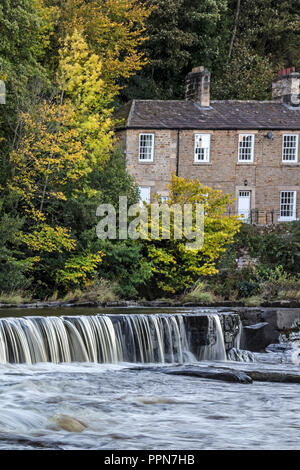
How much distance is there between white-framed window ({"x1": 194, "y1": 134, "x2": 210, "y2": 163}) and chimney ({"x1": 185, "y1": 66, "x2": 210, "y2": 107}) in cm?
237

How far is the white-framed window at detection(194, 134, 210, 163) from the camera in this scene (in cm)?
4403

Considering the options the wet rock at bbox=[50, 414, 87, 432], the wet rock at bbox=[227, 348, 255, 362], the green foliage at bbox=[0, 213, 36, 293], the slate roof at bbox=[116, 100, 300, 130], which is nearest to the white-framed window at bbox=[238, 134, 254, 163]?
the slate roof at bbox=[116, 100, 300, 130]

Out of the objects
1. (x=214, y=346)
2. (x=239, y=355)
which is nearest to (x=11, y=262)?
(x=214, y=346)

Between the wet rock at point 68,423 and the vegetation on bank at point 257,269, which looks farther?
the vegetation on bank at point 257,269

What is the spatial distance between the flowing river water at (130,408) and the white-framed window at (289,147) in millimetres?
26287

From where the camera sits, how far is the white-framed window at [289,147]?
45.0 meters

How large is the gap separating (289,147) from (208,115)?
491 centimetres

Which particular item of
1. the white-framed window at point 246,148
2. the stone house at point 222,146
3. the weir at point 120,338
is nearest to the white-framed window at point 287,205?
the stone house at point 222,146

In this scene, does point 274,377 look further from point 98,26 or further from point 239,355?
point 98,26

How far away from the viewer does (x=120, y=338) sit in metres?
21.8

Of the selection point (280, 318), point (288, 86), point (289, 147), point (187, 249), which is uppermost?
point (288, 86)

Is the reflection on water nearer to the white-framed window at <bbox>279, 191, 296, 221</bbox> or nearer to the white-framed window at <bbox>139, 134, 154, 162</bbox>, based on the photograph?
the white-framed window at <bbox>139, 134, 154, 162</bbox>

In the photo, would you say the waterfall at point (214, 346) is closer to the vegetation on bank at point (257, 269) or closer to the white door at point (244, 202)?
the vegetation on bank at point (257, 269)

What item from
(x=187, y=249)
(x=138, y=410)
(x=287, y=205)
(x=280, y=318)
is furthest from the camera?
(x=287, y=205)
